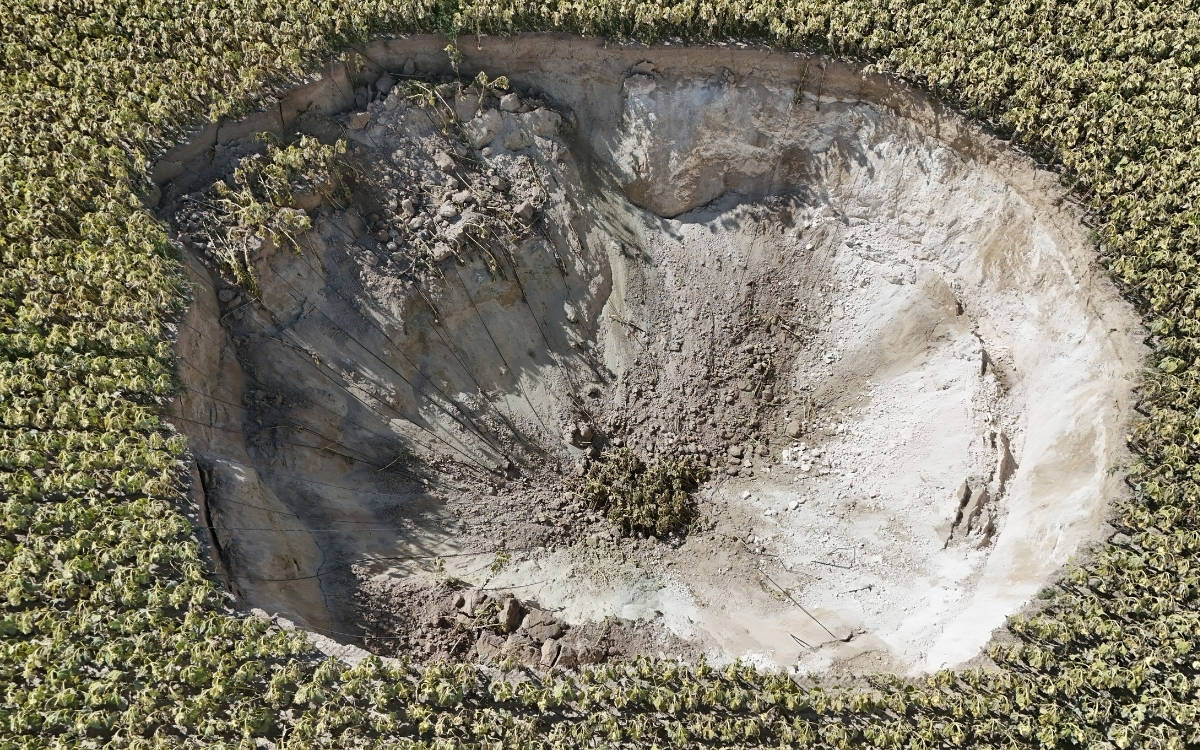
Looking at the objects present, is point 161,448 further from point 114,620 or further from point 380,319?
point 380,319

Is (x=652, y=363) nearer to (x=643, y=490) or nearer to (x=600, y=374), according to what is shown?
(x=600, y=374)

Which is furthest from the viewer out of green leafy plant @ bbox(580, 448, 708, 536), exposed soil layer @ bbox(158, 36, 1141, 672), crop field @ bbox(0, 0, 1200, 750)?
green leafy plant @ bbox(580, 448, 708, 536)

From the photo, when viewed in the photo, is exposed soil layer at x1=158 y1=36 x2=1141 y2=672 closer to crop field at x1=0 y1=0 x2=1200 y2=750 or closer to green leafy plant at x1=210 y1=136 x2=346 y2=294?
crop field at x1=0 y1=0 x2=1200 y2=750

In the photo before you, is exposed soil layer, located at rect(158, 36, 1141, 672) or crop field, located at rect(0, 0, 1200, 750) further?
exposed soil layer, located at rect(158, 36, 1141, 672)

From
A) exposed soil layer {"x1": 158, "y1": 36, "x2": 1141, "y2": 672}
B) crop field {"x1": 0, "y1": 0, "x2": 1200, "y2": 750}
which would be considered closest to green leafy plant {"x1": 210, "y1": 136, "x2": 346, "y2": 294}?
crop field {"x1": 0, "y1": 0, "x2": 1200, "y2": 750}

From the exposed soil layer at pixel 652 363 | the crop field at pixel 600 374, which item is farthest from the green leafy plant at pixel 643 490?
the exposed soil layer at pixel 652 363

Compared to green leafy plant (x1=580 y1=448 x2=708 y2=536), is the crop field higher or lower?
higher

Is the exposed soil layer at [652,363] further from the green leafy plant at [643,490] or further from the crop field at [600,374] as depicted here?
the green leafy plant at [643,490]
